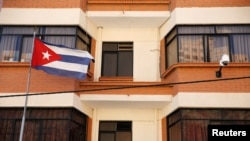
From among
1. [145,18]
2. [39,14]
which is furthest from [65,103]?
[145,18]

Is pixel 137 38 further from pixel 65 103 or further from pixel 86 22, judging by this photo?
pixel 65 103

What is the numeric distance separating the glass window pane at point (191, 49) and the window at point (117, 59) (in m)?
2.44

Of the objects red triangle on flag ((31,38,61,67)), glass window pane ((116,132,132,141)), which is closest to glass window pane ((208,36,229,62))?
glass window pane ((116,132,132,141))

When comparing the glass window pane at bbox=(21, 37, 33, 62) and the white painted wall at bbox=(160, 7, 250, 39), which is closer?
the white painted wall at bbox=(160, 7, 250, 39)

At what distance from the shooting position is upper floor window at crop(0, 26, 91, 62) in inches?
509

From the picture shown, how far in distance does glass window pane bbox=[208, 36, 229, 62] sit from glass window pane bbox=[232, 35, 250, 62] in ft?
0.92

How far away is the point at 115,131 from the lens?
13555mm

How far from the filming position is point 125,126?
13.6m

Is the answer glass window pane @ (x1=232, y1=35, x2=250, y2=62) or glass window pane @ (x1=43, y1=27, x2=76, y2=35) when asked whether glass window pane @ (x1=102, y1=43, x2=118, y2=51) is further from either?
glass window pane @ (x1=232, y1=35, x2=250, y2=62)

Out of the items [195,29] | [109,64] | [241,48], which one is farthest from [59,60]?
[241,48]

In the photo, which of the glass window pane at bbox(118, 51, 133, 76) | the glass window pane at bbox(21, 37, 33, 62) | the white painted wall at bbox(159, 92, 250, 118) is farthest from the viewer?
the glass window pane at bbox(118, 51, 133, 76)

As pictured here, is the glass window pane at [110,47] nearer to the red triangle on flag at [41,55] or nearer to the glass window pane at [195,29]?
the glass window pane at [195,29]

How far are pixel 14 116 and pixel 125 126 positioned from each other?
4.10 m

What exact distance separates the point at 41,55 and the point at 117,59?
3.79 meters
